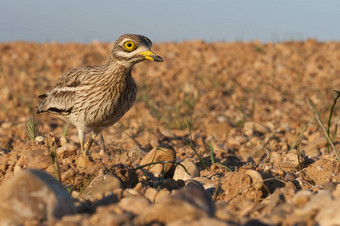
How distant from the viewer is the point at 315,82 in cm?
1080

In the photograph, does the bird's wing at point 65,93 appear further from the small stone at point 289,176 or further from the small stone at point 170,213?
the small stone at point 170,213

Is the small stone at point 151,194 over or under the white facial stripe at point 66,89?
under

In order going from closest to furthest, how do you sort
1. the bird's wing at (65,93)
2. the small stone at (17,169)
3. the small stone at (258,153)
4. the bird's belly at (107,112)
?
the small stone at (17,169) < the bird's belly at (107,112) < the bird's wing at (65,93) < the small stone at (258,153)

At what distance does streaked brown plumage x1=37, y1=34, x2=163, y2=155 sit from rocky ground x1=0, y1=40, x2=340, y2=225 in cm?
36

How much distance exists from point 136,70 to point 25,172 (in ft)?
32.5

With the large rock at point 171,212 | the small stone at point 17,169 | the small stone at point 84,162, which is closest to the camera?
the large rock at point 171,212

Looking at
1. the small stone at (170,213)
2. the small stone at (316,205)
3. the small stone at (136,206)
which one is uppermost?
the small stone at (316,205)

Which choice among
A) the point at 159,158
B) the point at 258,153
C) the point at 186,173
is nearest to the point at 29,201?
the point at 186,173

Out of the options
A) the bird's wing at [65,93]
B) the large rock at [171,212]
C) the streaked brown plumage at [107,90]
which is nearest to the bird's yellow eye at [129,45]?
the streaked brown plumage at [107,90]

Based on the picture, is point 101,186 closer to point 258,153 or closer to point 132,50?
point 132,50

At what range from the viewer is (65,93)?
497 centimetres

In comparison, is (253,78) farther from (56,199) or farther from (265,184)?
(56,199)

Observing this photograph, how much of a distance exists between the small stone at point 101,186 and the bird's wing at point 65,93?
1.82 metres

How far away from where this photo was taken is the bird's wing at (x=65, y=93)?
481 cm
